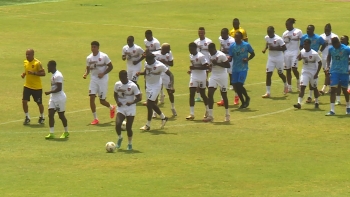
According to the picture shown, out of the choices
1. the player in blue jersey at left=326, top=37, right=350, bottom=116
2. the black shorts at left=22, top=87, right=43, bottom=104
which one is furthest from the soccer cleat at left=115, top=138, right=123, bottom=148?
the player in blue jersey at left=326, top=37, right=350, bottom=116

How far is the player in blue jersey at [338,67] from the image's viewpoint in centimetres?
2689

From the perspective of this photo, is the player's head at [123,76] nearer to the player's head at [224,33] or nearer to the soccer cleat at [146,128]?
the soccer cleat at [146,128]

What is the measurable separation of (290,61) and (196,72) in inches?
229

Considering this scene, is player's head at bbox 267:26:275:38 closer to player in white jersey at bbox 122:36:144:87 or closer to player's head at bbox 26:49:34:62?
player in white jersey at bbox 122:36:144:87

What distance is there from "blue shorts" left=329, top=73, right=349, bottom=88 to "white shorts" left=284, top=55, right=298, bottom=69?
3.98m

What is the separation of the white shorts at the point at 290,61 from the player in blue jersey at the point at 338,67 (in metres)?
3.83

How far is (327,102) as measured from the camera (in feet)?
97.4

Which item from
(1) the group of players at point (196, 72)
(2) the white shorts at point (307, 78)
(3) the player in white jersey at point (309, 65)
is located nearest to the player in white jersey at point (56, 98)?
(1) the group of players at point (196, 72)

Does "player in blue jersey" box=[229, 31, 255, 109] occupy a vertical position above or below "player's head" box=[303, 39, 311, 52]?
below

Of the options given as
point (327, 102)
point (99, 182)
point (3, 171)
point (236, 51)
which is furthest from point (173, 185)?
point (327, 102)

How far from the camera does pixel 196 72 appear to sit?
2661cm

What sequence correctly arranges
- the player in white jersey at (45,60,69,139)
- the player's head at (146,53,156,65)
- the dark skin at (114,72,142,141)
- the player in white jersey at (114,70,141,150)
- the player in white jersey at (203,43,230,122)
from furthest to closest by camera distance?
the player in white jersey at (203,43,230,122) < the player's head at (146,53,156,65) < the player in white jersey at (45,60,69,139) < the player in white jersey at (114,70,141,150) < the dark skin at (114,72,142,141)

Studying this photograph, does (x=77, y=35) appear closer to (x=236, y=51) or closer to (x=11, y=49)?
(x=11, y=49)

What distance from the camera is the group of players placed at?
2391 centimetres
